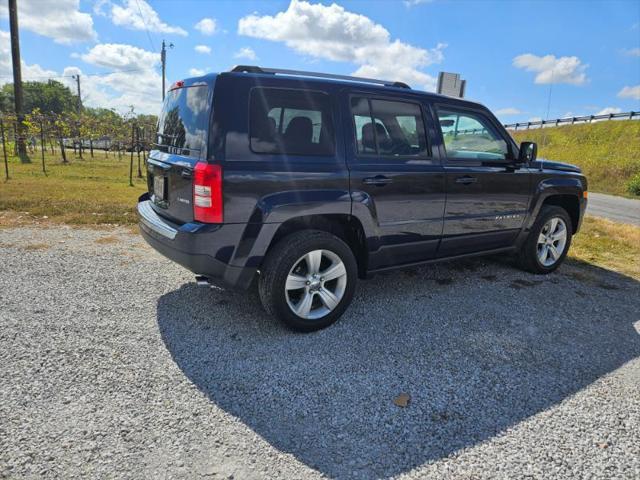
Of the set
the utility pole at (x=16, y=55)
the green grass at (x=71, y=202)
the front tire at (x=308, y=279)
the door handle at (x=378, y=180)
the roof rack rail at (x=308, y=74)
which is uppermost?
the utility pole at (x=16, y=55)

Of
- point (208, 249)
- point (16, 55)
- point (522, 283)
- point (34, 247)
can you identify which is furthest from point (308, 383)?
point (16, 55)

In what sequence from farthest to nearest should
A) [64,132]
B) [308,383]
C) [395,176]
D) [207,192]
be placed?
[64,132] → [395,176] → [207,192] → [308,383]

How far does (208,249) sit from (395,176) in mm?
1629

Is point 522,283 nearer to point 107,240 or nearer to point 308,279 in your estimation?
point 308,279

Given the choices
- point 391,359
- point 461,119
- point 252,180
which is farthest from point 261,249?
point 461,119

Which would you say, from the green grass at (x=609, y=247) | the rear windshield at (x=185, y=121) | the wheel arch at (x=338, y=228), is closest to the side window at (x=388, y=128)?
the wheel arch at (x=338, y=228)

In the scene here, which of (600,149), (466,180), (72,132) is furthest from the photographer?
(600,149)

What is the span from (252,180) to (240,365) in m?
1.23

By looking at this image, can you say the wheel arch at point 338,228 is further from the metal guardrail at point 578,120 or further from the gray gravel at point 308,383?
the metal guardrail at point 578,120

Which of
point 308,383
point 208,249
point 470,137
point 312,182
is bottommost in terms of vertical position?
point 308,383

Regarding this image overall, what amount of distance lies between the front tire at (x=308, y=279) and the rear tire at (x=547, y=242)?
2.62 m

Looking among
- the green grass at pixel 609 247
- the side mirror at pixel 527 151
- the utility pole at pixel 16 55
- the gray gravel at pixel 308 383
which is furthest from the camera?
the utility pole at pixel 16 55

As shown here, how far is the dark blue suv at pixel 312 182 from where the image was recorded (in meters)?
2.92

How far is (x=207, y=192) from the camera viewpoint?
9.27 feet
